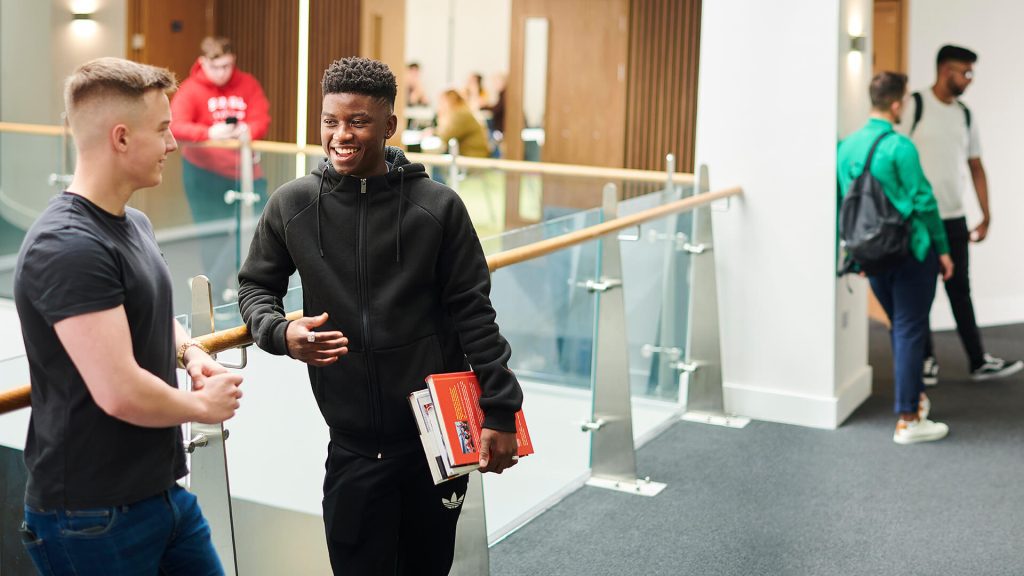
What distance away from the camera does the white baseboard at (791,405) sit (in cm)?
593

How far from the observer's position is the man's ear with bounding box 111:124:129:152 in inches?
74.5

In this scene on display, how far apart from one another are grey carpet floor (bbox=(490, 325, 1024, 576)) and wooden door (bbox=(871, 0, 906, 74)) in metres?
3.96

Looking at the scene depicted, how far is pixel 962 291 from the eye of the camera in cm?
688

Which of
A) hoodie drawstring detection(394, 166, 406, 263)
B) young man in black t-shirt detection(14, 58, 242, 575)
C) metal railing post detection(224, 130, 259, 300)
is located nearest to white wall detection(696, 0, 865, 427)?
metal railing post detection(224, 130, 259, 300)

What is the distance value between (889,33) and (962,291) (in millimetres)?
3232

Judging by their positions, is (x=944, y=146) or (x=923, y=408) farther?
(x=944, y=146)

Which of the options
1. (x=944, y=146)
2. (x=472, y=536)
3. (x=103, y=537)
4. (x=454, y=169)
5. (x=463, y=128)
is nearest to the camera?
(x=103, y=537)

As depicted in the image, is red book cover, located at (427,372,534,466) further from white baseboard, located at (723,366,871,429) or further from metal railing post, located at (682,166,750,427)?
white baseboard, located at (723,366,871,429)

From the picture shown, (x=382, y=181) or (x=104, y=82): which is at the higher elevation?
(x=104, y=82)

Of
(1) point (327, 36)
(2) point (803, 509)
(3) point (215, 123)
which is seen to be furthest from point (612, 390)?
(1) point (327, 36)

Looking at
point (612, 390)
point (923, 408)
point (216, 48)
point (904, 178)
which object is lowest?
point (923, 408)

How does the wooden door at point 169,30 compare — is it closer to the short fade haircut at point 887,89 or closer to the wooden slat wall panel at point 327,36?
the wooden slat wall panel at point 327,36

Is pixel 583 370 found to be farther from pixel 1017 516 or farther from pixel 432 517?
pixel 432 517

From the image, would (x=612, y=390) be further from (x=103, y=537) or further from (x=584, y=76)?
(x=584, y=76)
